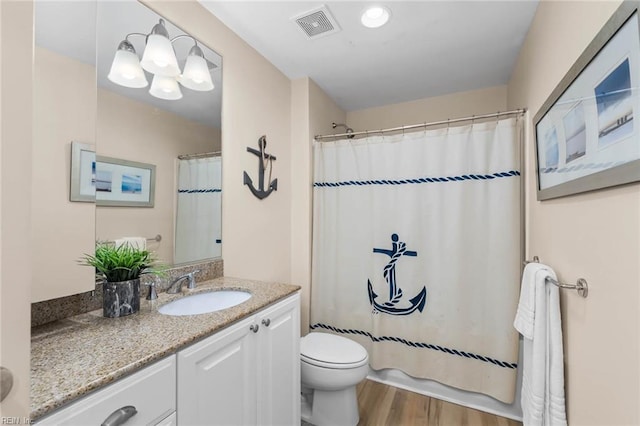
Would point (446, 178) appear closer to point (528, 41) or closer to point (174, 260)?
point (528, 41)

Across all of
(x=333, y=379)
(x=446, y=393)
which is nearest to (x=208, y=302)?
(x=333, y=379)

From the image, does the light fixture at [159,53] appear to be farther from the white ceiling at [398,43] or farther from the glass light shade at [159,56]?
the white ceiling at [398,43]

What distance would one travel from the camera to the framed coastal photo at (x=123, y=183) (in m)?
1.14

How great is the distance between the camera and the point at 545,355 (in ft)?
3.60

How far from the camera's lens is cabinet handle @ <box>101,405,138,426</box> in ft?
2.12

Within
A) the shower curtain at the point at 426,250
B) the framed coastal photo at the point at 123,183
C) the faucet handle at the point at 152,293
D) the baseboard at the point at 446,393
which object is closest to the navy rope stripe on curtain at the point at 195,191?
the framed coastal photo at the point at 123,183

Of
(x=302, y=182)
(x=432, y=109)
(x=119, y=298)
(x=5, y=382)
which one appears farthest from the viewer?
(x=432, y=109)

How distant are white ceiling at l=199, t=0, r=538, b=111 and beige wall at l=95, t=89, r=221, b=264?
2.38 feet

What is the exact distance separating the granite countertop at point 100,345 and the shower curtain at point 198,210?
398 mm

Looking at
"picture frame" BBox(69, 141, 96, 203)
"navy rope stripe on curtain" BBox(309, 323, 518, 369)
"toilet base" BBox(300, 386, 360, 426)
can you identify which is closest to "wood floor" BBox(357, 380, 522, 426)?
"toilet base" BBox(300, 386, 360, 426)

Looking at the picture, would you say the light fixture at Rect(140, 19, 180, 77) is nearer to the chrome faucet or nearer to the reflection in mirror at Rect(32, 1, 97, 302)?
the reflection in mirror at Rect(32, 1, 97, 302)

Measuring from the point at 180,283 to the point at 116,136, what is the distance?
2.36 feet

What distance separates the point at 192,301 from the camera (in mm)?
1352

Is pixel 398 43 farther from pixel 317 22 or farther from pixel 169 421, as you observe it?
pixel 169 421
